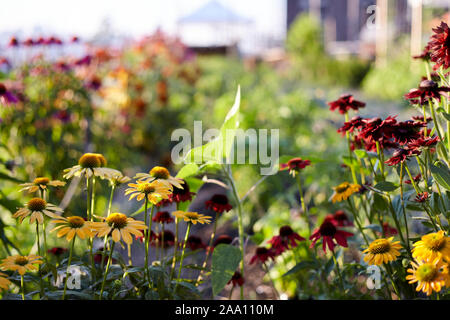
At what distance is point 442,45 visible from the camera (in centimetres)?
88

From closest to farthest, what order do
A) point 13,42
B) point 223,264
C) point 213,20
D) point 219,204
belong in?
point 223,264 < point 219,204 < point 13,42 < point 213,20

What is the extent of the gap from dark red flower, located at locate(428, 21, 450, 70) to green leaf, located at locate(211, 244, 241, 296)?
59 cm

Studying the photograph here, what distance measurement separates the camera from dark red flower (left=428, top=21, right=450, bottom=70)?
871mm

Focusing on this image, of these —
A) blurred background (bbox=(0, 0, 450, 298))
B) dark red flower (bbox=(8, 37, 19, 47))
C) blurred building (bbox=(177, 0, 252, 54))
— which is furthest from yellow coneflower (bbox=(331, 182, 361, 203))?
blurred building (bbox=(177, 0, 252, 54))

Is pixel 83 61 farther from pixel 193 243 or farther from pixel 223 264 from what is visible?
pixel 223 264

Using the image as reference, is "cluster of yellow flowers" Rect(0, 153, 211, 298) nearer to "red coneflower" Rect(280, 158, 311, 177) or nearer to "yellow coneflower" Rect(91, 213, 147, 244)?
"yellow coneflower" Rect(91, 213, 147, 244)

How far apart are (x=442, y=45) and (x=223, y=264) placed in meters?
0.64

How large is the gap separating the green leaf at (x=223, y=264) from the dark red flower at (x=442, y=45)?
0.59 meters

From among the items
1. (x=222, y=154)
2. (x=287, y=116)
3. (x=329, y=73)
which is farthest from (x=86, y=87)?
(x=329, y=73)

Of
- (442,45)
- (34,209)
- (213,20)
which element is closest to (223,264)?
Result: (34,209)

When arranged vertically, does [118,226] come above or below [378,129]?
below

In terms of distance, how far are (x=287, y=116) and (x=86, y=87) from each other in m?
1.44

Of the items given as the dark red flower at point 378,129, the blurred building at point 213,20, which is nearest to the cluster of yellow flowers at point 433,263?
the dark red flower at point 378,129

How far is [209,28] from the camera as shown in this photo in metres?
19.8
